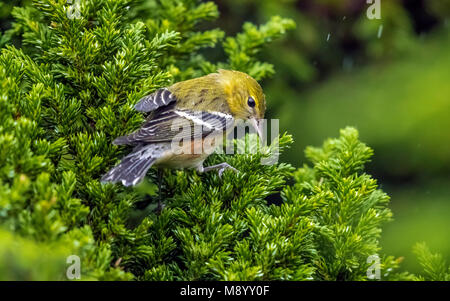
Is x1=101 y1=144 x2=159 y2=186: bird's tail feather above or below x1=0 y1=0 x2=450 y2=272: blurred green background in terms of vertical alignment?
below

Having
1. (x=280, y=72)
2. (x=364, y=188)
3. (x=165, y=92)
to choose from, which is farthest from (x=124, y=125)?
(x=280, y=72)

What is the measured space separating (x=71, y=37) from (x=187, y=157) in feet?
2.74

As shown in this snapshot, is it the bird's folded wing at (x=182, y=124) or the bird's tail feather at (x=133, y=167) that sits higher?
the bird's folded wing at (x=182, y=124)

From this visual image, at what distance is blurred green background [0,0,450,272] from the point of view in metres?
3.54

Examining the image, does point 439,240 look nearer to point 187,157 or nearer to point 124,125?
point 187,157

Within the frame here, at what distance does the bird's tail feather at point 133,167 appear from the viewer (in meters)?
1.97

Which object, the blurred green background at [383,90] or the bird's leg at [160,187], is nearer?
the bird's leg at [160,187]

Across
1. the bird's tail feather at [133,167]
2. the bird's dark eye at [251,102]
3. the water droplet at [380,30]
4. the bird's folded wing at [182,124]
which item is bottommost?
the bird's tail feather at [133,167]

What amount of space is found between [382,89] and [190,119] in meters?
1.60

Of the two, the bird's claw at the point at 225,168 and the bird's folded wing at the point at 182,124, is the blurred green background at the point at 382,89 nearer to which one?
the bird's folded wing at the point at 182,124

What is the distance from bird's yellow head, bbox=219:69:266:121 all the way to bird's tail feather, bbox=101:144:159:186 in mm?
845

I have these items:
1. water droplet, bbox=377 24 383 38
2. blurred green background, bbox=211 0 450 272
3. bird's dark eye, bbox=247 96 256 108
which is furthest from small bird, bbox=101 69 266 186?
water droplet, bbox=377 24 383 38

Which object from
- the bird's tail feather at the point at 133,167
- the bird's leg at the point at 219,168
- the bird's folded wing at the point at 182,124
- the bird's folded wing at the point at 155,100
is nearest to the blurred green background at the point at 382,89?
the bird's folded wing at the point at 182,124

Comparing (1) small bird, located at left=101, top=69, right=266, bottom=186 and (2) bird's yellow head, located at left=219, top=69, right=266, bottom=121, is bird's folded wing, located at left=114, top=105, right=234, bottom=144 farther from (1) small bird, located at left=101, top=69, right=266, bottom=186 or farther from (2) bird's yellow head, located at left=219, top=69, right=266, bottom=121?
(2) bird's yellow head, located at left=219, top=69, right=266, bottom=121
